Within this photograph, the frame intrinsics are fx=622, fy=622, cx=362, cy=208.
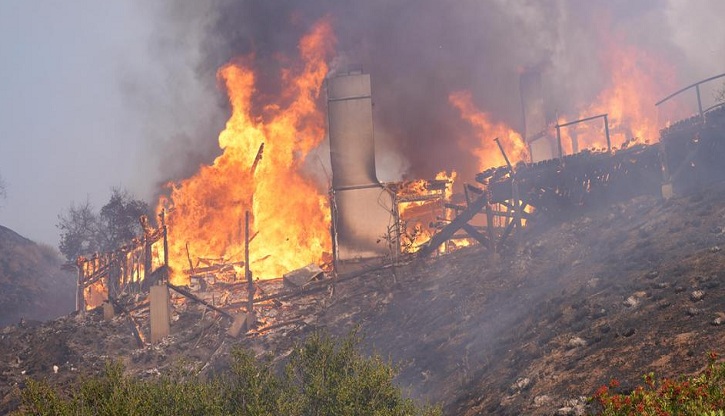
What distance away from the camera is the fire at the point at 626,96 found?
4816 centimetres

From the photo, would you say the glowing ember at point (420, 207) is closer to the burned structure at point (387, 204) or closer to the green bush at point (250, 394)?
the burned structure at point (387, 204)

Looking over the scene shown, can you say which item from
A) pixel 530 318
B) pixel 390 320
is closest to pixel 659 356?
pixel 530 318

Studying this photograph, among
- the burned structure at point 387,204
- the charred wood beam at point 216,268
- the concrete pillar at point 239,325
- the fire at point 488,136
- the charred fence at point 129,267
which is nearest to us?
the burned structure at point 387,204

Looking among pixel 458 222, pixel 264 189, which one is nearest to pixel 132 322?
pixel 264 189

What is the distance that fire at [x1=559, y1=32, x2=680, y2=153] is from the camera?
4816 cm

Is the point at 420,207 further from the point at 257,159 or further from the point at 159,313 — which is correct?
the point at 159,313

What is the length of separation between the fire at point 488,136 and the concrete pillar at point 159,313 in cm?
2762

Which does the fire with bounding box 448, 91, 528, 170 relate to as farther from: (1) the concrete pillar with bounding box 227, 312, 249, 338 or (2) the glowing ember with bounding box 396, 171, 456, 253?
(1) the concrete pillar with bounding box 227, 312, 249, 338

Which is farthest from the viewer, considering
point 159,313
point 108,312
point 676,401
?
point 108,312

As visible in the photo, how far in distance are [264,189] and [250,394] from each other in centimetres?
2870

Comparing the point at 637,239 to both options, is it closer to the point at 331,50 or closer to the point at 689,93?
the point at 331,50

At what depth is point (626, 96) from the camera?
1997 inches

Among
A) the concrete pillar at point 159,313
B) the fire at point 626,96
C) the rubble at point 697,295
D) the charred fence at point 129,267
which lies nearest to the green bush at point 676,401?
the rubble at point 697,295

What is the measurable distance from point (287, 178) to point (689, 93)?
37001 millimetres
